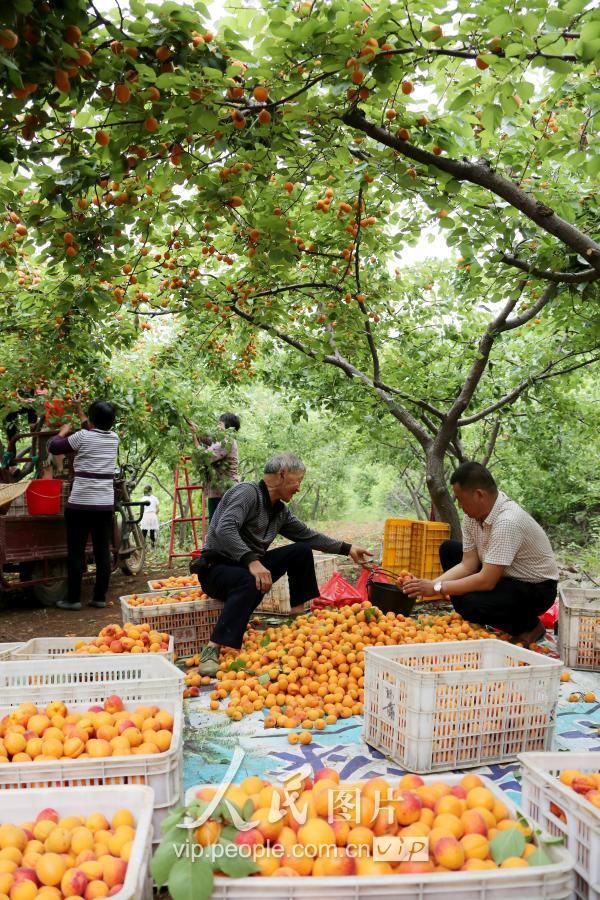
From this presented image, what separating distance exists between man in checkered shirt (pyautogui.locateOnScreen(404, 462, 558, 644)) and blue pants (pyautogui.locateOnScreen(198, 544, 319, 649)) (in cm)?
100

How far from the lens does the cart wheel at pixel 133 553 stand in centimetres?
832

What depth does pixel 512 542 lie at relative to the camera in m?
3.89

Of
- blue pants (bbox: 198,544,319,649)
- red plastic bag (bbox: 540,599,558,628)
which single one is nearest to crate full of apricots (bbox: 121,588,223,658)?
blue pants (bbox: 198,544,319,649)

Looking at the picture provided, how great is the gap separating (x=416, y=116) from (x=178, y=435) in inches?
213

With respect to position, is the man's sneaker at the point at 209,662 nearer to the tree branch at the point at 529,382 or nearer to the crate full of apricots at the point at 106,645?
the crate full of apricots at the point at 106,645

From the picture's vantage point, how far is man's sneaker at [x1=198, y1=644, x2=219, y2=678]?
3.86 m

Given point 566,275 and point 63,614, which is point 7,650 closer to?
point 63,614

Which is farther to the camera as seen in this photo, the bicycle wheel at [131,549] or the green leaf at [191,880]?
the bicycle wheel at [131,549]

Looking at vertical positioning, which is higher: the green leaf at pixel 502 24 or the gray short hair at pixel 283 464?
the green leaf at pixel 502 24

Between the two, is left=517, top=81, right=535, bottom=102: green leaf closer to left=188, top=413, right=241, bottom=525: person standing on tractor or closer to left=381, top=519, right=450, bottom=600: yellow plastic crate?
left=381, top=519, right=450, bottom=600: yellow plastic crate

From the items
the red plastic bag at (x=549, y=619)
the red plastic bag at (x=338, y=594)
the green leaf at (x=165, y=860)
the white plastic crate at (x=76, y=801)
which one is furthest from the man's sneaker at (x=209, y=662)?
the red plastic bag at (x=549, y=619)

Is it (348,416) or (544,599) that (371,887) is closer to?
(544,599)

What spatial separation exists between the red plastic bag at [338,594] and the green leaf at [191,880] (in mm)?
3862

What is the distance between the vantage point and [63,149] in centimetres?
279
